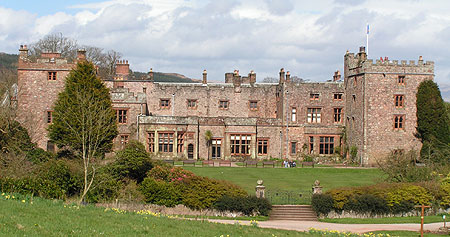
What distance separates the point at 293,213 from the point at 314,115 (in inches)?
1000

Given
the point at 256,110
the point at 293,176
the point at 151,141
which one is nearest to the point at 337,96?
the point at 256,110

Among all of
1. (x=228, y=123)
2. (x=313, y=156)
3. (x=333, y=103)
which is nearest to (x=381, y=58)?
(x=333, y=103)

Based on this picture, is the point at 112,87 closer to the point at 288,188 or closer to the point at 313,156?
the point at 313,156

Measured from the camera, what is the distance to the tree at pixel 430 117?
4734cm

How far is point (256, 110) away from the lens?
5594 cm

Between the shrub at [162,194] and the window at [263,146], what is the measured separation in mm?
22965

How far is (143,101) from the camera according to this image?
5062 centimetres

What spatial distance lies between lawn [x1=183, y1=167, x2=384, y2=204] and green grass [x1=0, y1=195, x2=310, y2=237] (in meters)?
11.7

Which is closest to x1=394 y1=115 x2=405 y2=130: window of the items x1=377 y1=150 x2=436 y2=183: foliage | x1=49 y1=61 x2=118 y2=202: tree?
x1=377 y1=150 x2=436 y2=183: foliage

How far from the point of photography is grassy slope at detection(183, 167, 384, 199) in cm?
Result: 3581

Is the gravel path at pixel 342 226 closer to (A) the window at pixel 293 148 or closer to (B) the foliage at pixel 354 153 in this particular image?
(B) the foliage at pixel 354 153

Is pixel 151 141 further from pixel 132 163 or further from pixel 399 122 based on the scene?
pixel 399 122

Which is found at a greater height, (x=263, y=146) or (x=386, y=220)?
(x=263, y=146)

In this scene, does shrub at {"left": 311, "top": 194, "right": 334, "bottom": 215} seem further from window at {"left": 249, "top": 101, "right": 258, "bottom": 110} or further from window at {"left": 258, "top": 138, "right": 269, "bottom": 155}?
window at {"left": 249, "top": 101, "right": 258, "bottom": 110}
